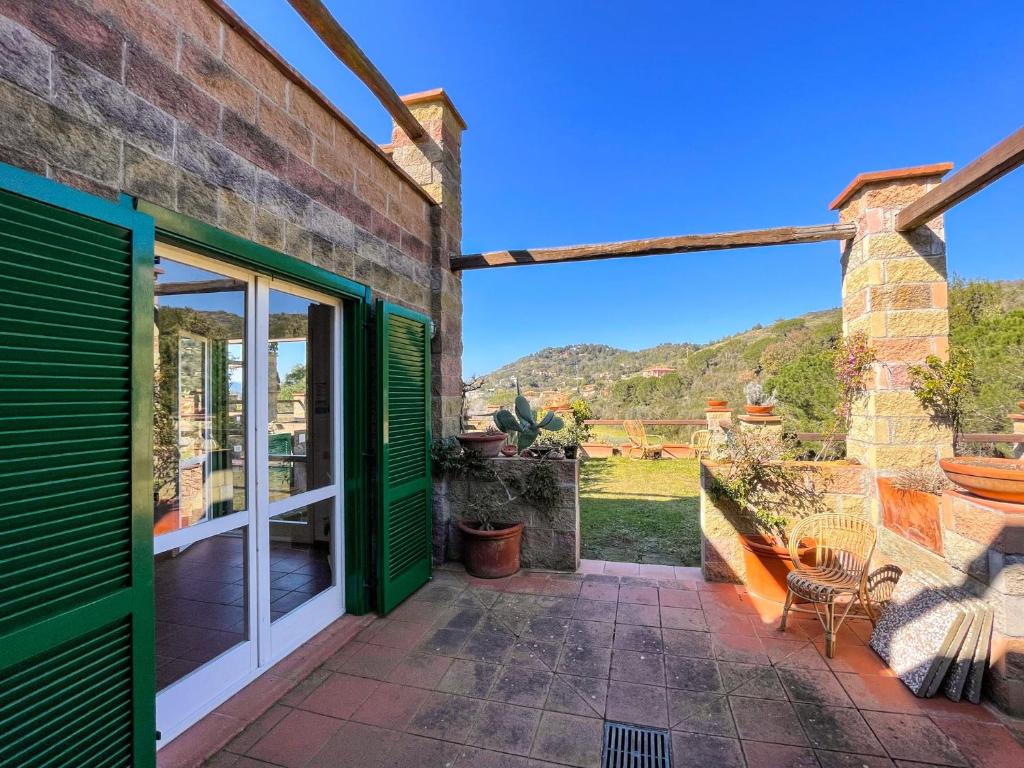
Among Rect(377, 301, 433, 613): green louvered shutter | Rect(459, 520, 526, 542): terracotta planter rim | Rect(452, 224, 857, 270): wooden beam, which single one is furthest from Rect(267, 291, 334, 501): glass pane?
Rect(452, 224, 857, 270): wooden beam

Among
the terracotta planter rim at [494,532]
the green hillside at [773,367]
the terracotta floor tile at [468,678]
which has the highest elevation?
the green hillside at [773,367]

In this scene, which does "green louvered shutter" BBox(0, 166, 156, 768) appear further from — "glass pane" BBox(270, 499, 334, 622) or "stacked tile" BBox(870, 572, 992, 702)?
"stacked tile" BBox(870, 572, 992, 702)

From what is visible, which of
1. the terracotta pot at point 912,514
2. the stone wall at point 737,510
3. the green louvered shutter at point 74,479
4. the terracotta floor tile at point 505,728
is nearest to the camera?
the green louvered shutter at point 74,479

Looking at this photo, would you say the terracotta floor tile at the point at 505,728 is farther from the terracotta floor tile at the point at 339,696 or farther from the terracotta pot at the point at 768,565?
A: the terracotta pot at the point at 768,565

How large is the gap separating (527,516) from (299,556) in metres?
1.77

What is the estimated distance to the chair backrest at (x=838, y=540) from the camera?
2.77m

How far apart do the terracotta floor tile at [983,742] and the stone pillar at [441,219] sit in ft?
10.6

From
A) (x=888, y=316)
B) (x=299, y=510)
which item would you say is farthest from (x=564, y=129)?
(x=299, y=510)

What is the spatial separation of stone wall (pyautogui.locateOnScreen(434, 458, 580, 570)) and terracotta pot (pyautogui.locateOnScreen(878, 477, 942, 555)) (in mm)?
2072

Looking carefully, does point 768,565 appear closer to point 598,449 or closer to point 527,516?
point 527,516

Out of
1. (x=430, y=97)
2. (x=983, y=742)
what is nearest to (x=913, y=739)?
(x=983, y=742)

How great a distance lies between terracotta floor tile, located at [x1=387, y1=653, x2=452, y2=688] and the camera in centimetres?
214

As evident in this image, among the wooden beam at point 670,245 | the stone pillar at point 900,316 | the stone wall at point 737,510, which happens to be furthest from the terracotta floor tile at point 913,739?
the wooden beam at point 670,245

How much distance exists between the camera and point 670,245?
346 centimetres
